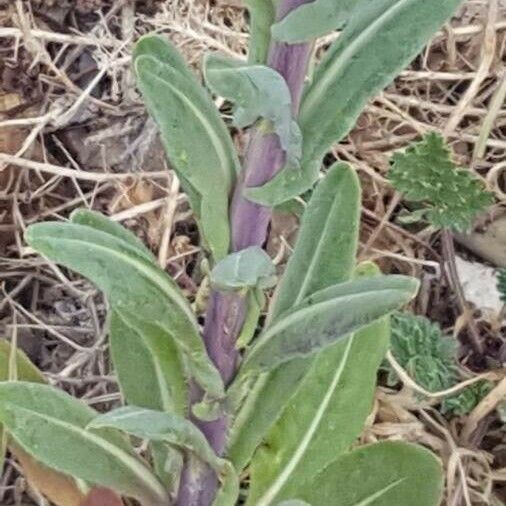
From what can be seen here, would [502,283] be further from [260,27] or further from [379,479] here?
[260,27]

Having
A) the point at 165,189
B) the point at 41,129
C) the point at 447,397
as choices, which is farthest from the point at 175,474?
the point at 41,129

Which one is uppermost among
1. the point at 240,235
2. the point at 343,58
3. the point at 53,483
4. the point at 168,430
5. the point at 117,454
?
the point at 343,58

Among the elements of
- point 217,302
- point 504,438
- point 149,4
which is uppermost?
point 217,302

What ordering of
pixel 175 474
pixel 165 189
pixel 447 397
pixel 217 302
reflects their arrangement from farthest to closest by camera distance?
pixel 165 189
pixel 447 397
pixel 175 474
pixel 217 302

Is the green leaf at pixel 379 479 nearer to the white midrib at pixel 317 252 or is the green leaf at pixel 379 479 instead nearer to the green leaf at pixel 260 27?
the white midrib at pixel 317 252

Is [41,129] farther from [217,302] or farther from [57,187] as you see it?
[217,302]

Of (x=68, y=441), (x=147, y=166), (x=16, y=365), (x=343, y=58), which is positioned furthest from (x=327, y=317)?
(x=147, y=166)

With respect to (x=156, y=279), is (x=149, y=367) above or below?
below
